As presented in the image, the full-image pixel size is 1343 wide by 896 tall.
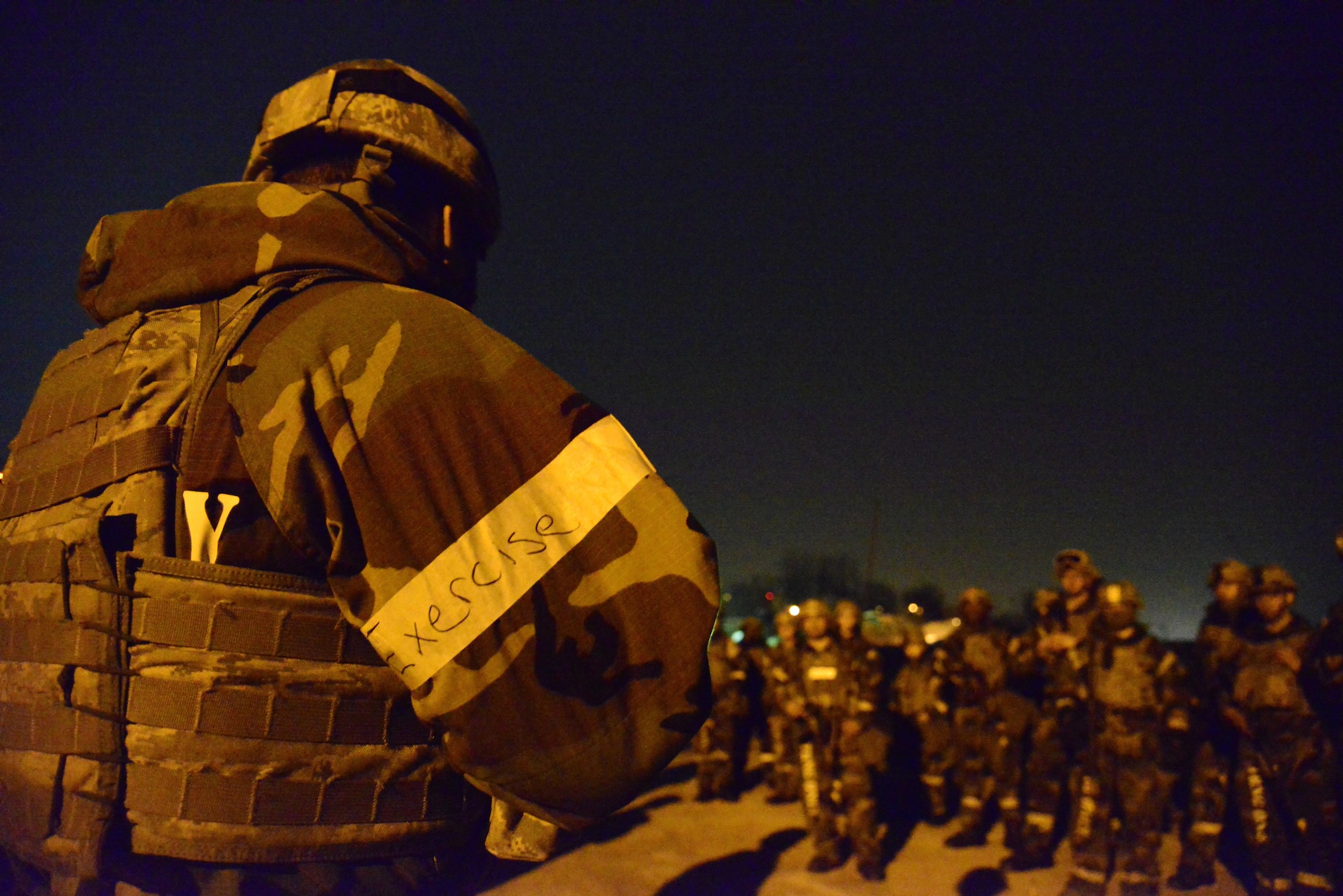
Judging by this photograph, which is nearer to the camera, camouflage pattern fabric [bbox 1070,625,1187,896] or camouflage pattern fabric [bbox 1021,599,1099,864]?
camouflage pattern fabric [bbox 1070,625,1187,896]

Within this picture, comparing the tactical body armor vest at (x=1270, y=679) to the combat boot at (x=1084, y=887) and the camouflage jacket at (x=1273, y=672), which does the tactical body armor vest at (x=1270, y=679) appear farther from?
the combat boot at (x=1084, y=887)

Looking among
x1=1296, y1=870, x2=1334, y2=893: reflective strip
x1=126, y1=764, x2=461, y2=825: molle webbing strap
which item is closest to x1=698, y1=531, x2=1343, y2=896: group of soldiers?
x1=1296, y1=870, x2=1334, y2=893: reflective strip

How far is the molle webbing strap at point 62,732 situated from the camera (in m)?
1.54

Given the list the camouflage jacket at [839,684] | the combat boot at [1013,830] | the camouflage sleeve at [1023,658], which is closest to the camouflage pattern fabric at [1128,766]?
the combat boot at [1013,830]

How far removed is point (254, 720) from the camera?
5.04 feet

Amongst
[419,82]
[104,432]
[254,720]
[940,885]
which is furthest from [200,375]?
[940,885]

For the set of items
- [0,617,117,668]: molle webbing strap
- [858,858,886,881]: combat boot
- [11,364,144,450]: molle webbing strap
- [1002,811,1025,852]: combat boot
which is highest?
[11,364,144,450]: molle webbing strap

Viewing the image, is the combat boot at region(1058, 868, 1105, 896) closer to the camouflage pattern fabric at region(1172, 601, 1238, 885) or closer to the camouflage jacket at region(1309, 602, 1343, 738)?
the camouflage pattern fabric at region(1172, 601, 1238, 885)

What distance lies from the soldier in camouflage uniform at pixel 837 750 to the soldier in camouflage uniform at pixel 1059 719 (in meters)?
1.63

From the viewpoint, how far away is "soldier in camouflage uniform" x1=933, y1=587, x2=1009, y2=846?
28.2ft

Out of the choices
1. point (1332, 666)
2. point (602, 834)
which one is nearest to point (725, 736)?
point (602, 834)

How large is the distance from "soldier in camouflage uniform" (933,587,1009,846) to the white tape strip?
8.59m

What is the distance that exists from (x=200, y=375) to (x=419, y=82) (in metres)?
1.10

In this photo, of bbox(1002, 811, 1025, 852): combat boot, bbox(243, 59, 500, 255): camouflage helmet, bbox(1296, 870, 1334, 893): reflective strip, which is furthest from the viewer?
bbox(1002, 811, 1025, 852): combat boot
